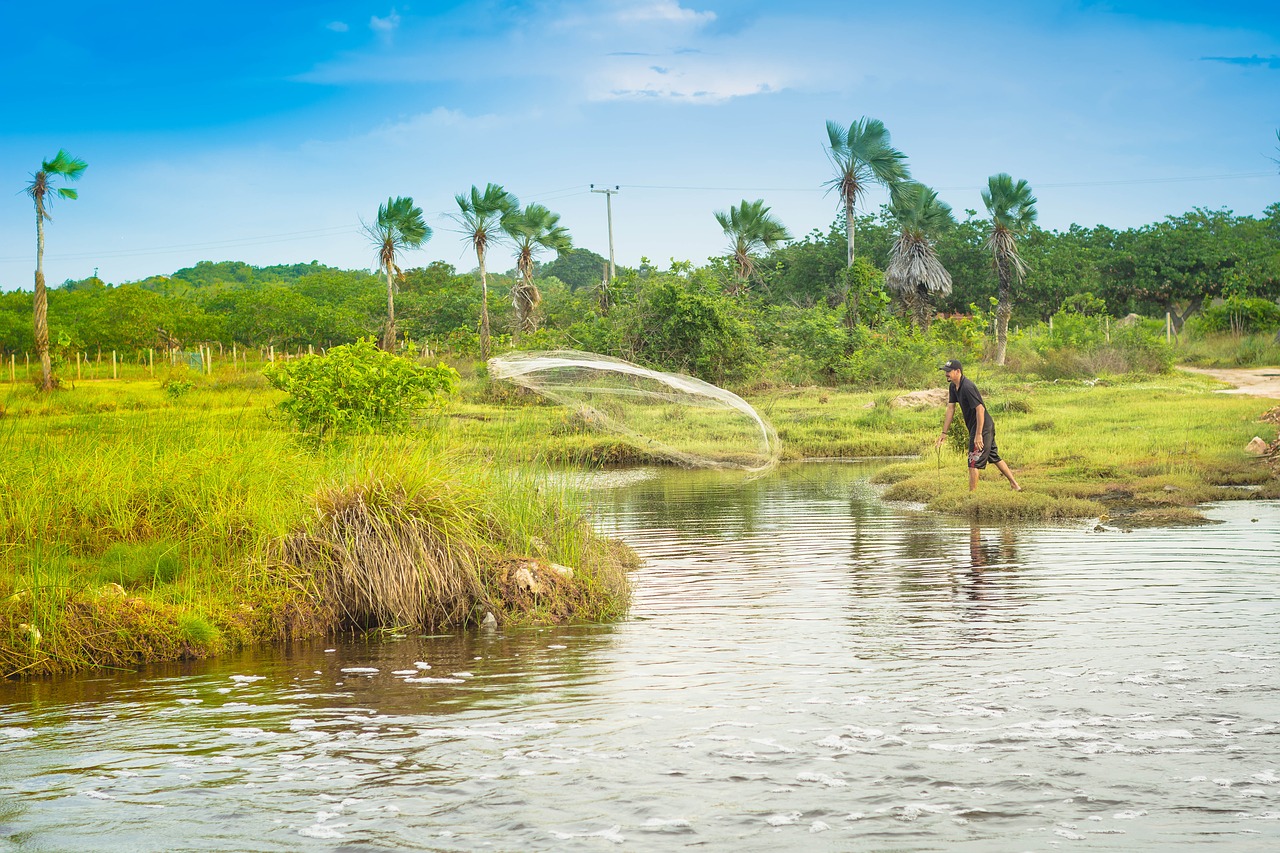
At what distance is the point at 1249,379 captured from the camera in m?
33.5

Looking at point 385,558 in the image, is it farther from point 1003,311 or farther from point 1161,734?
point 1003,311

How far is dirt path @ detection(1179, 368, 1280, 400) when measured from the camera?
93.9ft

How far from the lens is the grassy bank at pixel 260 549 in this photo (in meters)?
7.77

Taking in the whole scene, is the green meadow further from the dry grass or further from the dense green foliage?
the dense green foliage

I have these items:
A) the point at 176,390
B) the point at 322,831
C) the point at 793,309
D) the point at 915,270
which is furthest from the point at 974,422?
the point at 915,270

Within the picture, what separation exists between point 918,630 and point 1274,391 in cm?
2521

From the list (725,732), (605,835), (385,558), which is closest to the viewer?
(605,835)

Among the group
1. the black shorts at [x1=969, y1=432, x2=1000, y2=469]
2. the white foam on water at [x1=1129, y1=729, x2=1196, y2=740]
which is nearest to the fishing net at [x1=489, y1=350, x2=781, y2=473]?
the black shorts at [x1=969, y1=432, x2=1000, y2=469]

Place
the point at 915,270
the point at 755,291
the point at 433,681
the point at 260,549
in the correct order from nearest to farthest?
the point at 433,681
the point at 260,549
the point at 915,270
the point at 755,291

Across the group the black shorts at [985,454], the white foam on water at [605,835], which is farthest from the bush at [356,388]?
the white foam on water at [605,835]

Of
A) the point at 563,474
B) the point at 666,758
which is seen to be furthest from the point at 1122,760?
the point at 563,474

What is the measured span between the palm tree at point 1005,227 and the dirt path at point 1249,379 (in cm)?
926

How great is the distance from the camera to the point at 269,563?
27.9 ft

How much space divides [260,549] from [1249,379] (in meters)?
32.8
